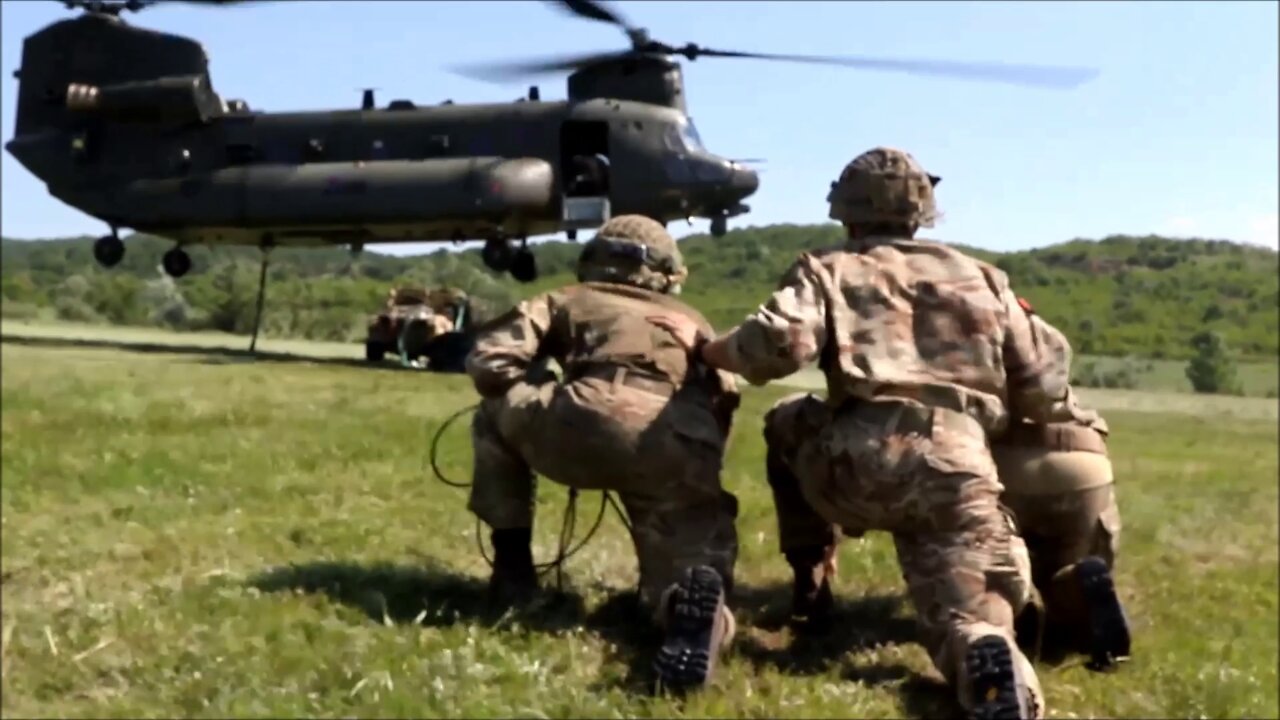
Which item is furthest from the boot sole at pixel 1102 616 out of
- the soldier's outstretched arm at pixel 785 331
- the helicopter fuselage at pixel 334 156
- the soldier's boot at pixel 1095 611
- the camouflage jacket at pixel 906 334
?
the helicopter fuselage at pixel 334 156

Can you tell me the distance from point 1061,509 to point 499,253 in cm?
1492

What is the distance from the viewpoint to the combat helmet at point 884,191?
12.8ft

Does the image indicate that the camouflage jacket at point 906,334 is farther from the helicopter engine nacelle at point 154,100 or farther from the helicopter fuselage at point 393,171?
the helicopter engine nacelle at point 154,100

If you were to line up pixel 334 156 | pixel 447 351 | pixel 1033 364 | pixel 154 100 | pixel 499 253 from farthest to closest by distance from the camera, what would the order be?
1. pixel 154 100
2. pixel 334 156
3. pixel 499 253
4. pixel 447 351
5. pixel 1033 364

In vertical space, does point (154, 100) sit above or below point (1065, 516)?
above

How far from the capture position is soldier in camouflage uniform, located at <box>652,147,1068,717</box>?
354 centimetres

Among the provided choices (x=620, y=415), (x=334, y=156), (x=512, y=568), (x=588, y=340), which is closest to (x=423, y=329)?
(x=334, y=156)

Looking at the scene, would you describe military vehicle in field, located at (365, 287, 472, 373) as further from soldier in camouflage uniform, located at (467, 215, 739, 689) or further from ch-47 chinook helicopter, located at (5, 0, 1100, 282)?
soldier in camouflage uniform, located at (467, 215, 739, 689)

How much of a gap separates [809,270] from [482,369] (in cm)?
100

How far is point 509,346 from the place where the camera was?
412cm

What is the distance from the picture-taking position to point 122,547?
5.06 meters

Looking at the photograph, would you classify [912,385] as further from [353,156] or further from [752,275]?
[353,156]

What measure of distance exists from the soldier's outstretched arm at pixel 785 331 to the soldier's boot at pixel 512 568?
953 mm

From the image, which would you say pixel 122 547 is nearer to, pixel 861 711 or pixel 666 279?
pixel 666 279
